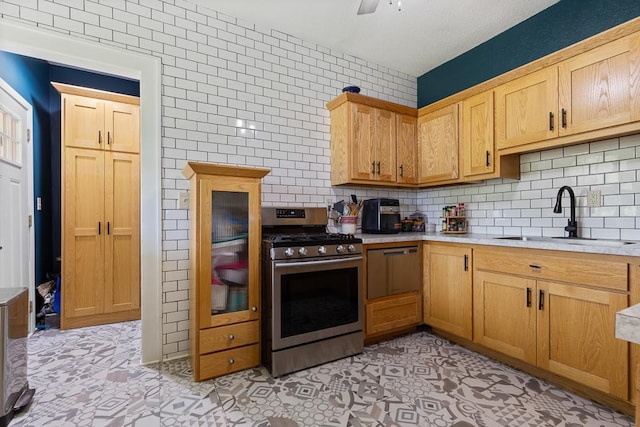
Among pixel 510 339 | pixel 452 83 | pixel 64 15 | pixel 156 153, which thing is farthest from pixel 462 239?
pixel 64 15

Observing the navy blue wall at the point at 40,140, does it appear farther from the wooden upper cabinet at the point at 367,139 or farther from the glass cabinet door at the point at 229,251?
the wooden upper cabinet at the point at 367,139

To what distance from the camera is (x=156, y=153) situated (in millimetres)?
2387

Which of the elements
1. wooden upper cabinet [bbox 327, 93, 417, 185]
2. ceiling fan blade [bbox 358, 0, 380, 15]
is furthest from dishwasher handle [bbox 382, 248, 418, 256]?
ceiling fan blade [bbox 358, 0, 380, 15]

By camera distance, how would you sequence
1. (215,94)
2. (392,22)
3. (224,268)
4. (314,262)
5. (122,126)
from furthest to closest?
1. (122,126)
2. (392,22)
3. (215,94)
4. (314,262)
5. (224,268)

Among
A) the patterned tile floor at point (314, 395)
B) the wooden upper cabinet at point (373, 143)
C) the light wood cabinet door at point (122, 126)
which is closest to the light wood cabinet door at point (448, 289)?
the patterned tile floor at point (314, 395)

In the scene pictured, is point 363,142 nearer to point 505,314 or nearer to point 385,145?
point 385,145

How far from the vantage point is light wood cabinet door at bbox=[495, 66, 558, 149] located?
2.29m

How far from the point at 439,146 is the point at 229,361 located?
275 centimetres

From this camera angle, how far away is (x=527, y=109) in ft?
7.97

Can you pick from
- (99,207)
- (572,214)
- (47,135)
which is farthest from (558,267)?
(47,135)

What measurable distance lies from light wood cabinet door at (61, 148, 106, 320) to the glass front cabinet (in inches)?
63.8

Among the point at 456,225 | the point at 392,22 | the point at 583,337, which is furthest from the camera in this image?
the point at 456,225

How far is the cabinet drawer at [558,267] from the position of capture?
1.75 metres

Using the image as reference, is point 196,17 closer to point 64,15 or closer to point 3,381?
point 64,15
